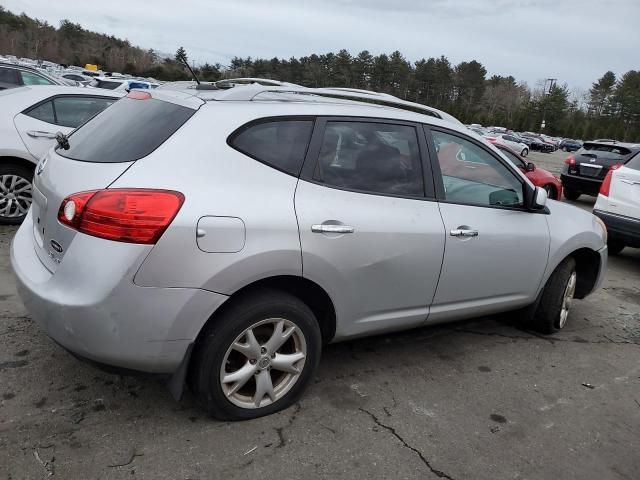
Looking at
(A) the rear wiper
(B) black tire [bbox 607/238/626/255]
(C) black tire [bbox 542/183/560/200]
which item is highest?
(A) the rear wiper

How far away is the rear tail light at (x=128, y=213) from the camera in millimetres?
2379

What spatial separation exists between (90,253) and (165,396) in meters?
1.05

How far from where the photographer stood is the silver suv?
2.43 metres

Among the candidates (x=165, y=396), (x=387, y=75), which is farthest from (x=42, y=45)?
(x=165, y=396)

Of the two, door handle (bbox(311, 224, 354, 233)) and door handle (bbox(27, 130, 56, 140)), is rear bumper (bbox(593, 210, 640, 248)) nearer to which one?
door handle (bbox(311, 224, 354, 233))

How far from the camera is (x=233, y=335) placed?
2.64 m

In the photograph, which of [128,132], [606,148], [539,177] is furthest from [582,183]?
[128,132]

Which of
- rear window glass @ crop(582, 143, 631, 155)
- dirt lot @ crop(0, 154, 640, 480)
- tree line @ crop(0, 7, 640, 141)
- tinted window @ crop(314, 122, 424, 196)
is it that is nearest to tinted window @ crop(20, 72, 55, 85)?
dirt lot @ crop(0, 154, 640, 480)

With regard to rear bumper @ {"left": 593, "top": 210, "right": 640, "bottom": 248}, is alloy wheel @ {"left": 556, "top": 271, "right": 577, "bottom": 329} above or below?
Answer: below

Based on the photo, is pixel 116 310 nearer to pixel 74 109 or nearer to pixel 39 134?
pixel 39 134

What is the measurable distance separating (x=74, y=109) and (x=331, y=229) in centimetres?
476

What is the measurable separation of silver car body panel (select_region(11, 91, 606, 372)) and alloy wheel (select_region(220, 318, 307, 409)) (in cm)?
27

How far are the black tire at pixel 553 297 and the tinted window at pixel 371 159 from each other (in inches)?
66.4

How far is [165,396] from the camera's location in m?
3.08
